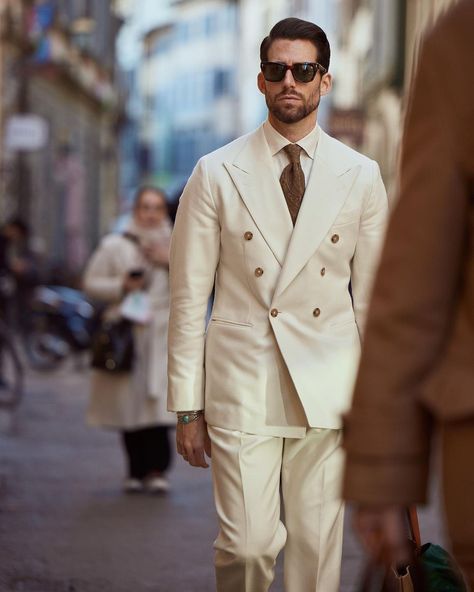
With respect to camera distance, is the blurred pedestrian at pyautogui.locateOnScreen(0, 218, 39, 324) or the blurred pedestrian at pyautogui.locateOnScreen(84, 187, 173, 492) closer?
the blurred pedestrian at pyautogui.locateOnScreen(84, 187, 173, 492)

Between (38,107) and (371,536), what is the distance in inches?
1297

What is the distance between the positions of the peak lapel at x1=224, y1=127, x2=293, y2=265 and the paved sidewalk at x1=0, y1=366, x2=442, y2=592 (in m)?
2.24

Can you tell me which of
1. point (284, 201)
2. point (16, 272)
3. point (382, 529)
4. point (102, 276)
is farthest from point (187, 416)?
point (16, 272)

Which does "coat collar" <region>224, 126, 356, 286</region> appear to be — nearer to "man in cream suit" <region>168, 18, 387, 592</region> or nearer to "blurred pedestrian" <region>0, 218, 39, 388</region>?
"man in cream suit" <region>168, 18, 387, 592</region>

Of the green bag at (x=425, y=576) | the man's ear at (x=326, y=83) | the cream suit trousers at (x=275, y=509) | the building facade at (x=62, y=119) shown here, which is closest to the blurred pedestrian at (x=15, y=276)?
the building facade at (x=62, y=119)

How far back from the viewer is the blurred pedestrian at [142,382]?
30.4ft

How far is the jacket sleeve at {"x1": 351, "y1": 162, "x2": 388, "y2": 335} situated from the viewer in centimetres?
470

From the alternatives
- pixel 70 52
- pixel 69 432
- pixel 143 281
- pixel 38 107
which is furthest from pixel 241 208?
pixel 70 52

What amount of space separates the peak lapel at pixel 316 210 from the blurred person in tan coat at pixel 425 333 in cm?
214

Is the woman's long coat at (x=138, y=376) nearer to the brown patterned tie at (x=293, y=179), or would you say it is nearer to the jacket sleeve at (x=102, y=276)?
the jacket sleeve at (x=102, y=276)

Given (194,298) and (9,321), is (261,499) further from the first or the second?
(9,321)

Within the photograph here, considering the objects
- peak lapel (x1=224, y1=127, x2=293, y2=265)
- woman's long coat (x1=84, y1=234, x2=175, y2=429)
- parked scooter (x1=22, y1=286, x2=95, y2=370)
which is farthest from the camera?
parked scooter (x1=22, y1=286, x2=95, y2=370)

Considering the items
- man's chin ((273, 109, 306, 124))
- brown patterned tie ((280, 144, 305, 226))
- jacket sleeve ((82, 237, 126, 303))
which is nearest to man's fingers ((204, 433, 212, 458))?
brown patterned tie ((280, 144, 305, 226))

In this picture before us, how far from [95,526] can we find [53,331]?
37.8ft
